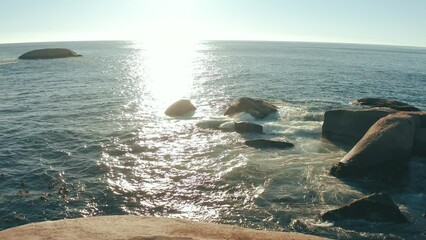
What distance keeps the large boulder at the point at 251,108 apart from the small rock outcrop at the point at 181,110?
14.3 feet

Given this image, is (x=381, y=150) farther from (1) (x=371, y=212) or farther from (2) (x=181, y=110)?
(2) (x=181, y=110)

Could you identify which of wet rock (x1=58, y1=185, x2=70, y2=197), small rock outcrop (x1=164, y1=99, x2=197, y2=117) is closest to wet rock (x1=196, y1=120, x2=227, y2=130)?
small rock outcrop (x1=164, y1=99, x2=197, y2=117)

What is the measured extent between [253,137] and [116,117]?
584 inches

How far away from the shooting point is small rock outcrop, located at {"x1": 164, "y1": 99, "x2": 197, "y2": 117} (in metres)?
36.5

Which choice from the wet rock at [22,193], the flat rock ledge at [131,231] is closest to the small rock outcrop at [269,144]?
the flat rock ledge at [131,231]

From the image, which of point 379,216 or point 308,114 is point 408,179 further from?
point 308,114

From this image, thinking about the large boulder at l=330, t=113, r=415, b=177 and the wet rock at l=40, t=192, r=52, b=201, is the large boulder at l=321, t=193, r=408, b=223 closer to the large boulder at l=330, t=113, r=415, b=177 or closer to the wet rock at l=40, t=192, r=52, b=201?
the large boulder at l=330, t=113, r=415, b=177

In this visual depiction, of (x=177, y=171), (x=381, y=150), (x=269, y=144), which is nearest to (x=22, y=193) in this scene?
(x=177, y=171)

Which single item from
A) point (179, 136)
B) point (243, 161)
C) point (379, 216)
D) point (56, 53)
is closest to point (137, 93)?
point (179, 136)

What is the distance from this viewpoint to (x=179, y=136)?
2877 cm

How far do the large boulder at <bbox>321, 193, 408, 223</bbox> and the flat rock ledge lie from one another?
5283mm

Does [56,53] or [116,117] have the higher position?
[56,53]

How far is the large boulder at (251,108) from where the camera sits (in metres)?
33.6

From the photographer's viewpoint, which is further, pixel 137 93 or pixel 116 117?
pixel 137 93
